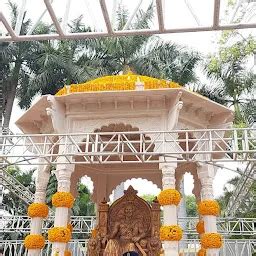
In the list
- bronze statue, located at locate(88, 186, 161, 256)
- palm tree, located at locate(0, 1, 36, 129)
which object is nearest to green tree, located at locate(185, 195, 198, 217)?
palm tree, located at locate(0, 1, 36, 129)

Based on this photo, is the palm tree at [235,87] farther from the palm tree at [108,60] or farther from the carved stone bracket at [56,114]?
the carved stone bracket at [56,114]

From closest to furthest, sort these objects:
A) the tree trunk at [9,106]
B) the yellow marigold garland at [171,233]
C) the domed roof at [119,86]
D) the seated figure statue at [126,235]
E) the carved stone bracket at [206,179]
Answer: the yellow marigold garland at [171,233]
the domed roof at [119,86]
the carved stone bracket at [206,179]
the seated figure statue at [126,235]
the tree trunk at [9,106]

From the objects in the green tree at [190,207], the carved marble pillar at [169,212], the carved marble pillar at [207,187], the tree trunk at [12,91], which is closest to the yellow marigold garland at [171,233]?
the carved marble pillar at [169,212]

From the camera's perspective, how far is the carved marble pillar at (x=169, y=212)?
1029 cm

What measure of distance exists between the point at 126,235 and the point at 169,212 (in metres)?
4.08

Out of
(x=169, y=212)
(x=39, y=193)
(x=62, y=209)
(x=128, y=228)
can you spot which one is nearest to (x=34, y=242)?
(x=62, y=209)

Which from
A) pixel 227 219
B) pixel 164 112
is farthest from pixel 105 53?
pixel 164 112

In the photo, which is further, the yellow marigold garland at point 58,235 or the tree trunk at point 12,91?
the tree trunk at point 12,91

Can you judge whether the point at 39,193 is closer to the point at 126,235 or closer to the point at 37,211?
the point at 37,211

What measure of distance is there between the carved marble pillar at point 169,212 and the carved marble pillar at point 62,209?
2829 millimetres

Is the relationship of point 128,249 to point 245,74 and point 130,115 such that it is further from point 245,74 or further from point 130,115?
point 245,74

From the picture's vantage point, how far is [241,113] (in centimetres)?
2316

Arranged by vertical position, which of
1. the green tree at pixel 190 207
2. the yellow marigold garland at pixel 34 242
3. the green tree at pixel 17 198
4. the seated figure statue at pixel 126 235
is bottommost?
the yellow marigold garland at pixel 34 242

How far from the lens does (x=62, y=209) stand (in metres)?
11.2
